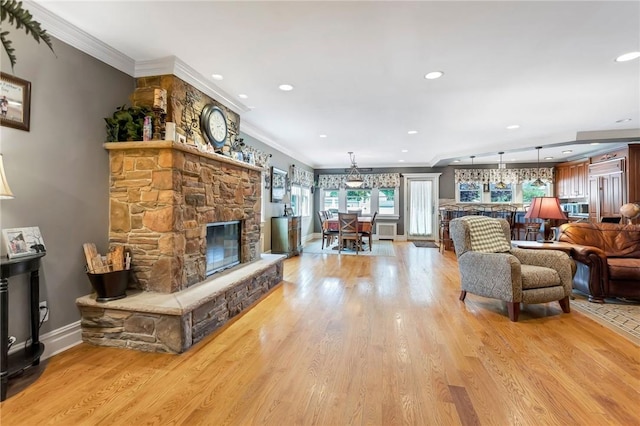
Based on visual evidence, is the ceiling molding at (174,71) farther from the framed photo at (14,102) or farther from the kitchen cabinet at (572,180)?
the kitchen cabinet at (572,180)

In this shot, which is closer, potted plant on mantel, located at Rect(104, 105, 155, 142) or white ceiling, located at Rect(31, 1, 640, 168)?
white ceiling, located at Rect(31, 1, 640, 168)

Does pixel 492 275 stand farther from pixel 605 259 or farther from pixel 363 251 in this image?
pixel 363 251

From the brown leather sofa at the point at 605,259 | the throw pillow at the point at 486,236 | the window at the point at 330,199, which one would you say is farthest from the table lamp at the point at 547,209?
the window at the point at 330,199

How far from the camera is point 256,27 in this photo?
2.25 m

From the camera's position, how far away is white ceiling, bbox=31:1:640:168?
6.75 feet

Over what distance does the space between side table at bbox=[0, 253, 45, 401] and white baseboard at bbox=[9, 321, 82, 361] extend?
11 cm

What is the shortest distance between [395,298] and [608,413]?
6.83 ft

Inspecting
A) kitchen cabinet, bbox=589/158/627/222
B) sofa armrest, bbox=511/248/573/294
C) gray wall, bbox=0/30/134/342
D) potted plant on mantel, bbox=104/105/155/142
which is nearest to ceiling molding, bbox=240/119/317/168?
potted plant on mantel, bbox=104/105/155/142

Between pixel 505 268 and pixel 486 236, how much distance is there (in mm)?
587

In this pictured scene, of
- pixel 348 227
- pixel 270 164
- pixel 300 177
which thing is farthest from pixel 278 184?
pixel 348 227

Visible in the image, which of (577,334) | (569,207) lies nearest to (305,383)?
(577,334)

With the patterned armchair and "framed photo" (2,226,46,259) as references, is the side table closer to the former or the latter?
"framed photo" (2,226,46,259)

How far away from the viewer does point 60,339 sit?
227 cm

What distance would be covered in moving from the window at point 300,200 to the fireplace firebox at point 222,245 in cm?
393
